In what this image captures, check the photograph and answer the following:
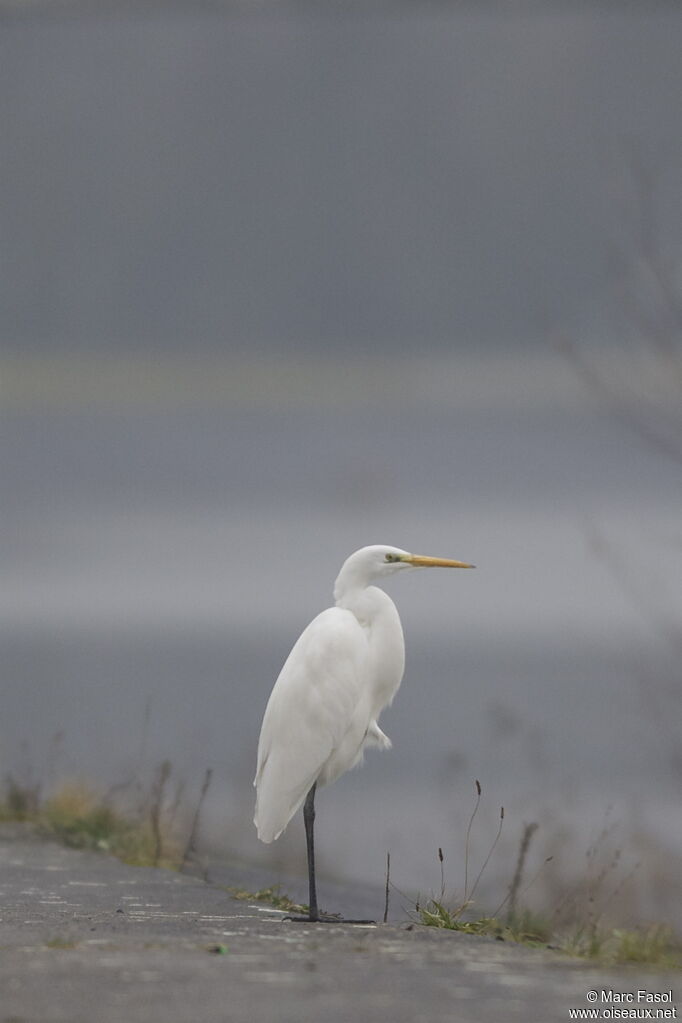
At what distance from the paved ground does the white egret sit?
35 centimetres

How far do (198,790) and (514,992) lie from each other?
5.66 metres

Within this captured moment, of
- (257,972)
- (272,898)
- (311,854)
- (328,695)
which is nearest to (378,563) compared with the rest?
(328,695)

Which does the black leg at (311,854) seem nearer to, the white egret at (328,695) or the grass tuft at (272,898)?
the white egret at (328,695)

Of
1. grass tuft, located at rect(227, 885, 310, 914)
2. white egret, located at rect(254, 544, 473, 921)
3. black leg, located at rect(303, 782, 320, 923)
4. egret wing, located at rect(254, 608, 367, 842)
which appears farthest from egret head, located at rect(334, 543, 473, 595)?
grass tuft, located at rect(227, 885, 310, 914)

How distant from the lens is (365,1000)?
3592 mm

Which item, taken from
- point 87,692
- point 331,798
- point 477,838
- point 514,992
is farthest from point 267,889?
point 87,692

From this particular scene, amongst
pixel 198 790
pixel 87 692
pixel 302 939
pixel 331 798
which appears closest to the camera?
pixel 302 939

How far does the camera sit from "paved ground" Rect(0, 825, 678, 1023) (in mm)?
3496

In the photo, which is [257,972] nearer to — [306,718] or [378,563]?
[306,718]

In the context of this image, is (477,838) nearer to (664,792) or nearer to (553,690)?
(664,792)

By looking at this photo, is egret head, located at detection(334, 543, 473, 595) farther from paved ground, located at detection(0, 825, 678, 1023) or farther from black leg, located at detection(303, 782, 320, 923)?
paved ground, located at detection(0, 825, 678, 1023)

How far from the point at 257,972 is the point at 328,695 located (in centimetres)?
124

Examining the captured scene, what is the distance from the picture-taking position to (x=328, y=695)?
16.4 feet

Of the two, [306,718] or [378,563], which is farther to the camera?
[378,563]
